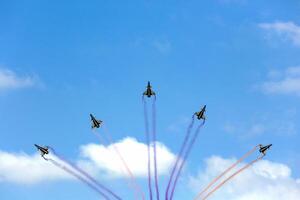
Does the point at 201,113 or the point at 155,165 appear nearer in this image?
the point at 155,165

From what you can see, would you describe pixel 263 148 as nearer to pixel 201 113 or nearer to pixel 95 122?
pixel 201 113

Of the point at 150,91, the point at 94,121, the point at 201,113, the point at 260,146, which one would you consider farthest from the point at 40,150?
the point at 260,146

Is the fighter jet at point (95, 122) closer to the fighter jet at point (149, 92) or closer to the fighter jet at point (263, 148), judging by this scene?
the fighter jet at point (149, 92)

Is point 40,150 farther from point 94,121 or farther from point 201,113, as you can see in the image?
point 201,113

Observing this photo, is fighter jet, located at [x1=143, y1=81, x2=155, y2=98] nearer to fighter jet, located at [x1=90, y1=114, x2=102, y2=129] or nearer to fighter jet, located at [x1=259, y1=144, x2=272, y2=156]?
fighter jet, located at [x1=90, y1=114, x2=102, y2=129]

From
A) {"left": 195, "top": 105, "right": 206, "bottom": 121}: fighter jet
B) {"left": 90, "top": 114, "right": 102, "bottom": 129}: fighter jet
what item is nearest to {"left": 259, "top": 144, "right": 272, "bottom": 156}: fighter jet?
{"left": 195, "top": 105, "right": 206, "bottom": 121}: fighter jet

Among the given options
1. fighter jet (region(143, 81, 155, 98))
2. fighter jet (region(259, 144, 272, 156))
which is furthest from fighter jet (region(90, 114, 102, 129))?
fighter jet (region(259, 144, 272, 156))

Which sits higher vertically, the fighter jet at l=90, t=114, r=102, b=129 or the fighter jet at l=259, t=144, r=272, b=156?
the fighter jet at l=90, t=114, r=102, b=129

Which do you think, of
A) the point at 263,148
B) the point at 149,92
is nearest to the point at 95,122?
the point at 149,92

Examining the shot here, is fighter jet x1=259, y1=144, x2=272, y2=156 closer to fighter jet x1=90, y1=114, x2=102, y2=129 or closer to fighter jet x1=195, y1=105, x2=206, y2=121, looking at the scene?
fighter jet x1=195, y1=105, x2=206, y2=121

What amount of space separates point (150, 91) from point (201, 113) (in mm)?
13192

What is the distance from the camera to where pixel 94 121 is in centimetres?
12162

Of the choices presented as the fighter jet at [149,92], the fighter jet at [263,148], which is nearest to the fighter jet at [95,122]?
the fighter jet at [149,92]

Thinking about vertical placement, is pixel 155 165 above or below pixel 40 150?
below
